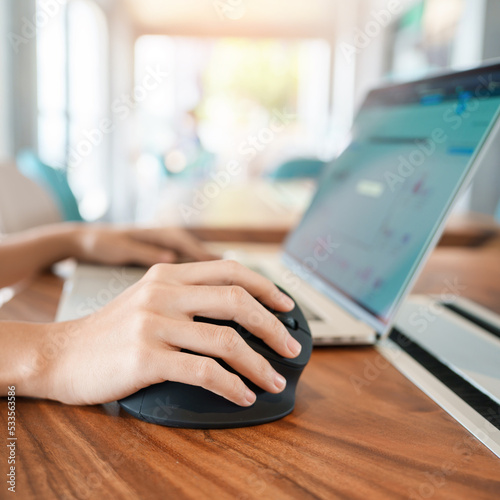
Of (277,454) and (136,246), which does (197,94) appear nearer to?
(136,246)

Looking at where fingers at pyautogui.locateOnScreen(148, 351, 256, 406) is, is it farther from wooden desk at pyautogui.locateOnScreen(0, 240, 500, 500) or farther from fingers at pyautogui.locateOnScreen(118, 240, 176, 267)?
fingers at pyautogui.locateOnScreen(118, 240, 176, 267)

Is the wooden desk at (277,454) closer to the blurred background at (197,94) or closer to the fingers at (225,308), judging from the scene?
the fingers at (225,308)

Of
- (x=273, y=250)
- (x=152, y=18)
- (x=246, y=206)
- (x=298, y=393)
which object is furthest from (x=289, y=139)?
(x=298, y=393)

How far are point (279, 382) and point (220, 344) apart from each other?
0.20 ft

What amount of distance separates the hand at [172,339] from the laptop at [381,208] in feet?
0.54

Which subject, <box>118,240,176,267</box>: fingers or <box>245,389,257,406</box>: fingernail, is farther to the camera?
<box>118,240,176,267</box>: fingers

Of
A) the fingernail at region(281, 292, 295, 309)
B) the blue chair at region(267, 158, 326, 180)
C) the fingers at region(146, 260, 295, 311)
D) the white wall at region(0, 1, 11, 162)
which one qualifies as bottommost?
the blue chair at region(267, 158, 326, 180)

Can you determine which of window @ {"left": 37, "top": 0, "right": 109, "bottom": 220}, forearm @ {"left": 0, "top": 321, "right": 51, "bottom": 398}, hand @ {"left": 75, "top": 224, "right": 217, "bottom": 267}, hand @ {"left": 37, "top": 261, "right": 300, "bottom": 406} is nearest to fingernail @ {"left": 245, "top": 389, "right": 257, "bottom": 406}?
hand @ {"left": 37, "top": 261, "right": 300, "bottom": 406}

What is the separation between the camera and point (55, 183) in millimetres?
1899

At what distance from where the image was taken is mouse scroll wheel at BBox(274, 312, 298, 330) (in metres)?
0.45

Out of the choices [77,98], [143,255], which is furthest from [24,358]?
[77,98]

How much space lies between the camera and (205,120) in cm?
991

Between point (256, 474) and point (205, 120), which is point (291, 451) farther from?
point (205, 120)

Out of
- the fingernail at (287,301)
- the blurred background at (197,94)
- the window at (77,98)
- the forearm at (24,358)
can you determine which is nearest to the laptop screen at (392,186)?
the fingernail at (287,301)
